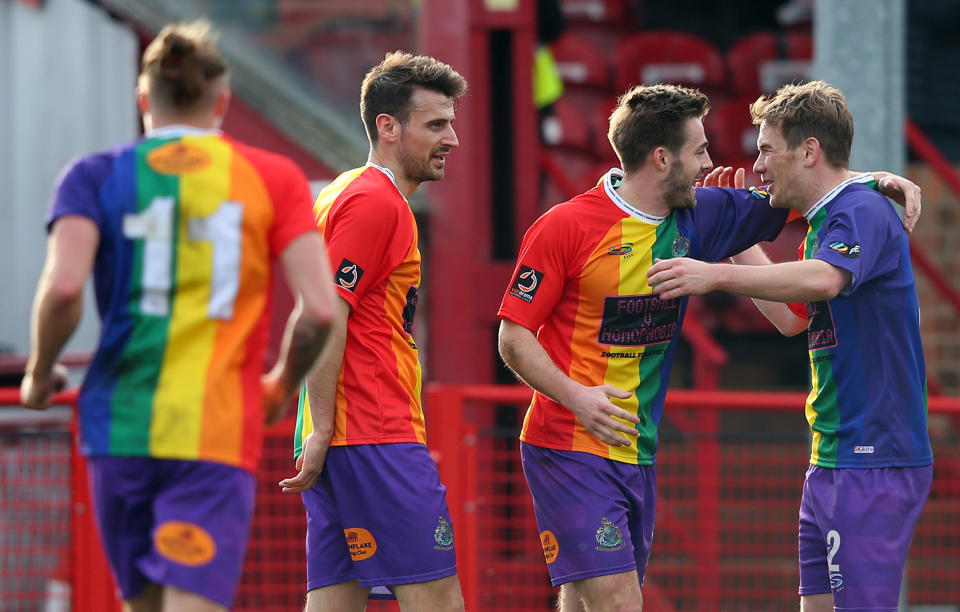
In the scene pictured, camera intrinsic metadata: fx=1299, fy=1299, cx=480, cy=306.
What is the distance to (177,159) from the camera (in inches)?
132

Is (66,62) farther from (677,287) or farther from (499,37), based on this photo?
(677,287)

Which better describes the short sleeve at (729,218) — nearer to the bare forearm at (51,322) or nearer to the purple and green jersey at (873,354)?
the purple and green jersey at (873,354)

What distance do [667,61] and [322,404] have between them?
7246mm

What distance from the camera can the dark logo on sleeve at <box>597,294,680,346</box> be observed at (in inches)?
178

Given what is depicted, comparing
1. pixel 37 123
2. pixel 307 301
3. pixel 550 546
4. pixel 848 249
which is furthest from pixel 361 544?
pixel 37 123

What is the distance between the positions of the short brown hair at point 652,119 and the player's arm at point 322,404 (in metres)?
1.15

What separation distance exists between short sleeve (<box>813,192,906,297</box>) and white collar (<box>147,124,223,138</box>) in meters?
Answer: 2.03

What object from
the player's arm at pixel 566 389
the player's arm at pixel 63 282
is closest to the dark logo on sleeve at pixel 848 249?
the player's arm at pixel 566 389

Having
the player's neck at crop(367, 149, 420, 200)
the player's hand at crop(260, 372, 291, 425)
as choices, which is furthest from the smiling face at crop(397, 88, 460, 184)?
the player's hand at crop(260, 372, 291, 425)

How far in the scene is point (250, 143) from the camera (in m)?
8.42

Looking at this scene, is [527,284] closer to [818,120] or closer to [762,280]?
[762,280]

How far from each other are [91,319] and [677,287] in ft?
16.1

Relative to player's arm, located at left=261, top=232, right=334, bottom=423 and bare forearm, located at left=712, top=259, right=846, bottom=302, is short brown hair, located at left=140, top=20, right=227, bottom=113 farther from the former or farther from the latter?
bare forearm, located at left=712, top=259, right=846, bottom=302

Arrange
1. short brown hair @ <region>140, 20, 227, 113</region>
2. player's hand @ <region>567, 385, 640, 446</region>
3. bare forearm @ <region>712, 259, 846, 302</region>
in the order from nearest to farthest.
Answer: short brown hair @ <region>140, 20, 227, 113</region> < bare forearm @ <region>712, 259, 846, 302</region> < player's hand @ <region>567, 385, 640, 446</region>
